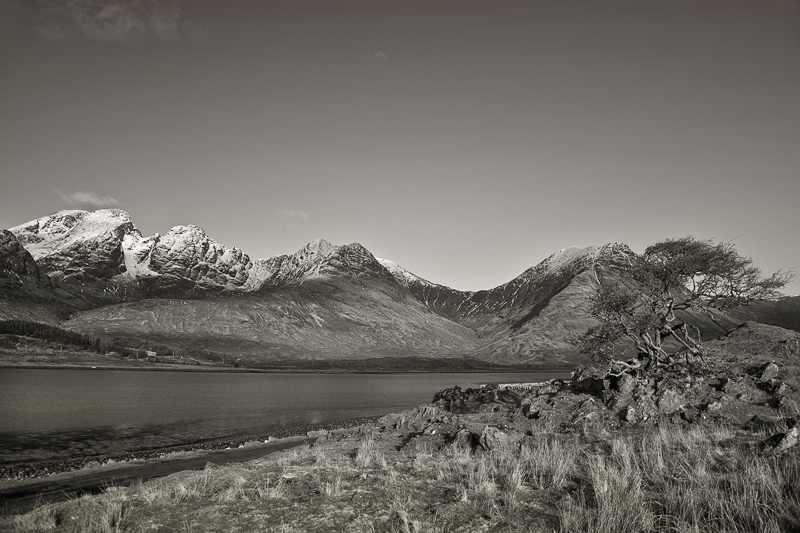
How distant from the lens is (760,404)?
58.2ft

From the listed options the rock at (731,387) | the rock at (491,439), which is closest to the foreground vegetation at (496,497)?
the rock at (491,439)

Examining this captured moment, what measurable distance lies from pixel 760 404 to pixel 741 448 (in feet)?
22.3

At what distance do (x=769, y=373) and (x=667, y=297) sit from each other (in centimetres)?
627

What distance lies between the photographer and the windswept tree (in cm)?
2425

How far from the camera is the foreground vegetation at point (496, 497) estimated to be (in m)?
7.90

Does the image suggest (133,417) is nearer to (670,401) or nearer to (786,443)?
(670,401)

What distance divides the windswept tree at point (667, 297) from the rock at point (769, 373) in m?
3.18

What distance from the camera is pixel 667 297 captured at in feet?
83.4

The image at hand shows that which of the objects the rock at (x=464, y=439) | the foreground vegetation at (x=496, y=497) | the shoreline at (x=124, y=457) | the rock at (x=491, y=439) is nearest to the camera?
the foreground vegetation at (x=496, y=497)

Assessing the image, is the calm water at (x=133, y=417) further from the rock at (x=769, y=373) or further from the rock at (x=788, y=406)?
the rock at (x=769, y=373)

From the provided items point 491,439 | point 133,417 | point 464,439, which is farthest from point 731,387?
point 133,417

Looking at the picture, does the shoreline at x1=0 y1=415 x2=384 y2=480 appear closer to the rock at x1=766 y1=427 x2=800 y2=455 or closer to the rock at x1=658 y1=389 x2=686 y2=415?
the rock at x1=658 y1=389 x2=686 y2=415

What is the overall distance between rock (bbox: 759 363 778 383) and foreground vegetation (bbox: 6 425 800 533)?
22.8 ft

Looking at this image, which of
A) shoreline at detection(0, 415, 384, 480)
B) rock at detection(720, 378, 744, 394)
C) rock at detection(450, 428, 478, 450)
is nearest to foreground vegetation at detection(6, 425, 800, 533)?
rock at detection(450, 428, 478, 450)
